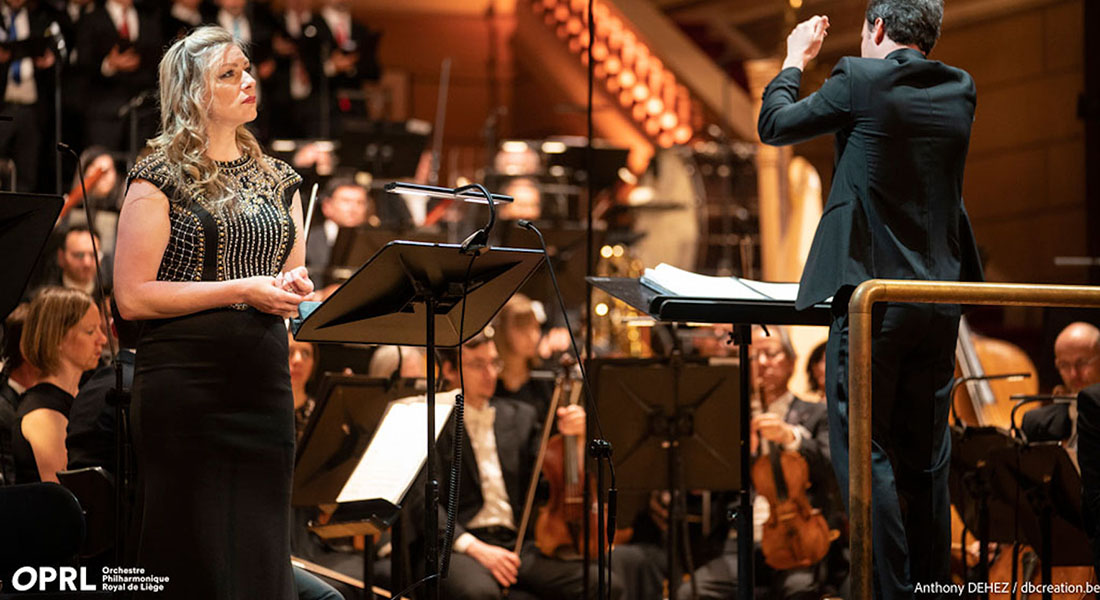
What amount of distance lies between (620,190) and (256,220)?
648 centimetres

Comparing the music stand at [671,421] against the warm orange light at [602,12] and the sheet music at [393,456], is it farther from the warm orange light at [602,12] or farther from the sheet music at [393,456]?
the warm orange light at [602,12]

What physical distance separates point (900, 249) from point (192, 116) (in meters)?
1.52

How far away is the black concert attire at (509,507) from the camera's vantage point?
446 cm

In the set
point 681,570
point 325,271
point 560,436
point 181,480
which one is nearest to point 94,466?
point 181,480

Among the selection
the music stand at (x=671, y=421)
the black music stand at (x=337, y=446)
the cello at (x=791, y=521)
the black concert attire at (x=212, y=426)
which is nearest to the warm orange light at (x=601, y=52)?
the cello at (x=791, y=521)

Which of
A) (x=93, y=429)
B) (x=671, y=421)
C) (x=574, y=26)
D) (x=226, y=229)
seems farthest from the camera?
(x=574, y=26)

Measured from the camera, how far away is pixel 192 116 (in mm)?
2719

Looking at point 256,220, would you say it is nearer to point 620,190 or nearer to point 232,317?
point 232,317

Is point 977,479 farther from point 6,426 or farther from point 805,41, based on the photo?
point 6,426

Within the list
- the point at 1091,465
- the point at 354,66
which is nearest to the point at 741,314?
the point at 1091,465

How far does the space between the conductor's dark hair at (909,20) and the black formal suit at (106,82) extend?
17.7 ft

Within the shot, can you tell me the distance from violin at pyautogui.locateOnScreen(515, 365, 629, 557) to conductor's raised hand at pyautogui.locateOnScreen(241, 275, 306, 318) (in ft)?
7.02

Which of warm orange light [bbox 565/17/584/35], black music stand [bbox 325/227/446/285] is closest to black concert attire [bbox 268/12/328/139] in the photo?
warm orange light [bbox 565/17/584/35]

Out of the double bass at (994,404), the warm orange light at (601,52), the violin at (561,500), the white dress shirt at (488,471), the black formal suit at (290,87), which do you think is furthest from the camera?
the warm orange light at (601,52)
